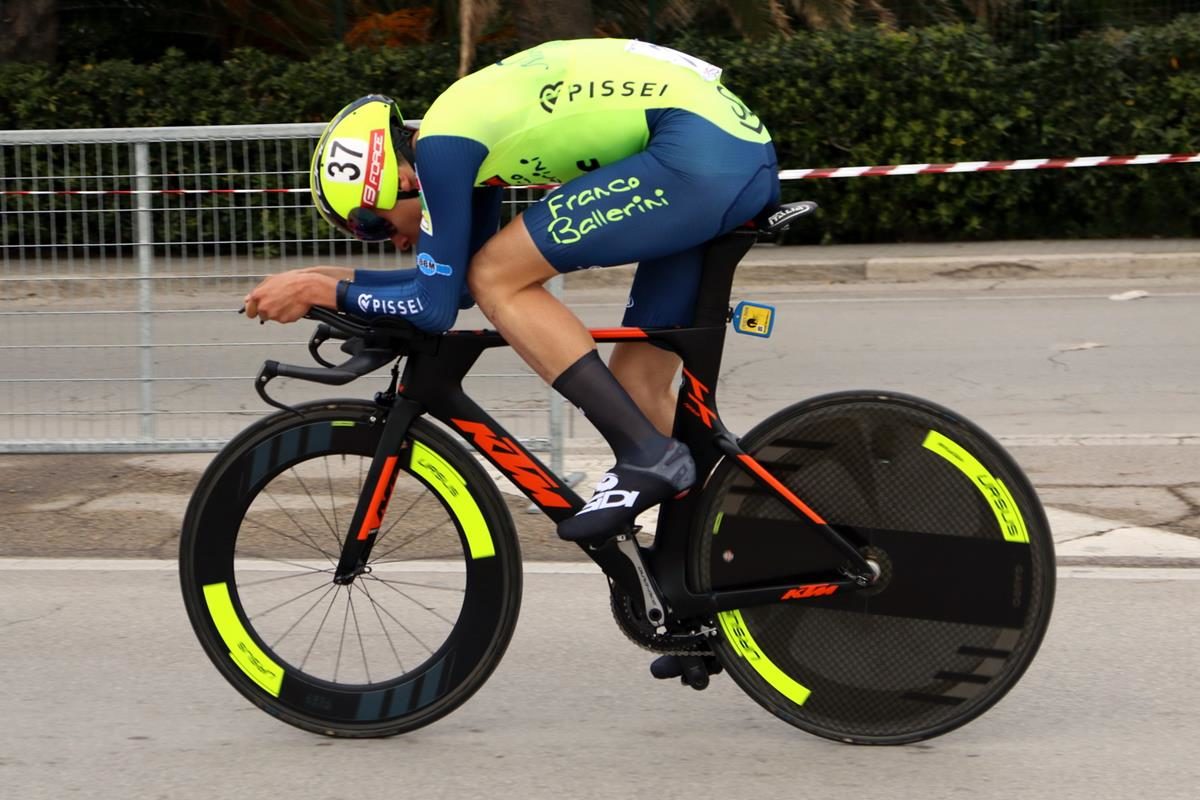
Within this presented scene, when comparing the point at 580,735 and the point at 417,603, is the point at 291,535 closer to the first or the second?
the point at 417,603

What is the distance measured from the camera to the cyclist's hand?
12.1 ft

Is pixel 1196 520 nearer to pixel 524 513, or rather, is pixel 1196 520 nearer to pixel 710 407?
pixel 524 513

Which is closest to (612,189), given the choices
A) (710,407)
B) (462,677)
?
(710,407)

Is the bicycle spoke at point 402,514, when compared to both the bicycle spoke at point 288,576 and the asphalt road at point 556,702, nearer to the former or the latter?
the bicycle spoke at point 288,576

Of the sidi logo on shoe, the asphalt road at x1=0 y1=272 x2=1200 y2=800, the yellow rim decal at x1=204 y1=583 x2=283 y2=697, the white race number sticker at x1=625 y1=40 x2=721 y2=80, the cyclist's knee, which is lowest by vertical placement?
the asphalt road at x1=0 y1=272 x2=1200 y2=800

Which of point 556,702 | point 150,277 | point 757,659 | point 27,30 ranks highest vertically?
point 757,659

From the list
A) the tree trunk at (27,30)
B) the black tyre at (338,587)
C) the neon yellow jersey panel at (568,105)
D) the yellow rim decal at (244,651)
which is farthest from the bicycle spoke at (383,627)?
the tree trunk at (27,30)

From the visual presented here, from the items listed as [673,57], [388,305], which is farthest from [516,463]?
[673,57]

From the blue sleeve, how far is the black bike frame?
0.14 meters

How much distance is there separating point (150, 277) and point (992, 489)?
4.32 meters

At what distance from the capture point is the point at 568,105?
3.61 metres

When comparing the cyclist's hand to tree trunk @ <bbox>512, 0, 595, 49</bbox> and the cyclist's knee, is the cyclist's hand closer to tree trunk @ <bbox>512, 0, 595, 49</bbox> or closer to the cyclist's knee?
the cyclist's knee

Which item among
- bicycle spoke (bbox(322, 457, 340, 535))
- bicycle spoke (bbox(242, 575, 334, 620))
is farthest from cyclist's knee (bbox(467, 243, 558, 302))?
bicycle spoke (bbox(242, 575, 334, 620))

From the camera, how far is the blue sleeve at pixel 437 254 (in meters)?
3.52
